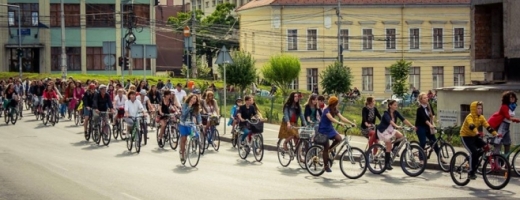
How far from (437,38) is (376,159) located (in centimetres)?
6343

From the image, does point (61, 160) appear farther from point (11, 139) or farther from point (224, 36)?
point (224, 36)

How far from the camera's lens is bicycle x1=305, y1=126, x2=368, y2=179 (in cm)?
2345

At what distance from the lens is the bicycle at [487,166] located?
2059 cm

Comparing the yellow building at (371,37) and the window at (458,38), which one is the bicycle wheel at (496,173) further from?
the window at (458,38)

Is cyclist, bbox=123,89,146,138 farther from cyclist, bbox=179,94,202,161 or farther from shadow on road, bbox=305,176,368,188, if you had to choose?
shadow on road, bbox=305,176,368,188

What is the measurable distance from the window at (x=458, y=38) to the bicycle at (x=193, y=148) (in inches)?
2452

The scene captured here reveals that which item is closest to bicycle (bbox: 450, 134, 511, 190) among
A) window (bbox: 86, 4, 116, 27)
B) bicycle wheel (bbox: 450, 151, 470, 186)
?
bicycle wheel (bbox: 450, 151, 470, 186)

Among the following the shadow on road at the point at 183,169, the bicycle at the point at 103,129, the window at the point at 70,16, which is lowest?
the shadow on road at the point at 183,169

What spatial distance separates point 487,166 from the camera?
21000 millimetres

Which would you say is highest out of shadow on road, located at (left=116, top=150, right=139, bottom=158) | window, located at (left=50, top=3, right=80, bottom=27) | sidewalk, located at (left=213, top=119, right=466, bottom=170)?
window, located at (left=50, top=3, right=80, bottom=27)

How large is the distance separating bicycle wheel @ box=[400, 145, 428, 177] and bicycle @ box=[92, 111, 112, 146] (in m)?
11.9

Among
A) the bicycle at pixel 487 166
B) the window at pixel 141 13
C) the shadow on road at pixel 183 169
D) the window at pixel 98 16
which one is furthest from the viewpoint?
the window at pixel 141 13

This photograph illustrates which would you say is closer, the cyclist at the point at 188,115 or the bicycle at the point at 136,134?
the cyclist at the point at 188,115

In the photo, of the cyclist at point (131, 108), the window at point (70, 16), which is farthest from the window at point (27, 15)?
the cyclist at point (131, 108)
